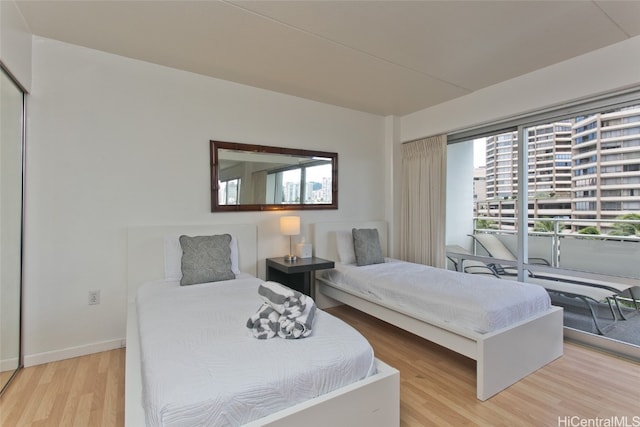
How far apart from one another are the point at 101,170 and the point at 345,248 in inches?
99.4

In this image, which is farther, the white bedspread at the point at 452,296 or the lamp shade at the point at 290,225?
the lamp shade at the point at 290,225

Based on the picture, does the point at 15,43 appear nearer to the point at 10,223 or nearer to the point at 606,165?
the point at 10,223

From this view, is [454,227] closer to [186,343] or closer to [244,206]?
[244,206]

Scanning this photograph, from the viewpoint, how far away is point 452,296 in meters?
2.40

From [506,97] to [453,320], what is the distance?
2352 mm

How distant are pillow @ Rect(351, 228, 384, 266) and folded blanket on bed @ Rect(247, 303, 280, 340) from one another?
2.06 metres

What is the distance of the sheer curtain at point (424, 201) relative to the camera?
3951mm

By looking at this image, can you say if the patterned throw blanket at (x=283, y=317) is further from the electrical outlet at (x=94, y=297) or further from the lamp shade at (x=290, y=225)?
the electrical outlet at (x=94, y=297)

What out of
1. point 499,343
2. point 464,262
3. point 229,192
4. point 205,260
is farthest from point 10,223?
point 464,262

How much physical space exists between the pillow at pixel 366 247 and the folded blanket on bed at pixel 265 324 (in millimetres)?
2062

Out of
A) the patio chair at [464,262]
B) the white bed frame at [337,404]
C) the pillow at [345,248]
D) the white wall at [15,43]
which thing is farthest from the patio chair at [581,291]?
the white wall at [15,43]

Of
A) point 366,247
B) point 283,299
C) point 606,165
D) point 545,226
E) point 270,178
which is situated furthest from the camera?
point 366,247

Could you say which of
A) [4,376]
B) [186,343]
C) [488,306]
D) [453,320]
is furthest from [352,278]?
[4,376]

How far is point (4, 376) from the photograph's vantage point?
85.4 inches
